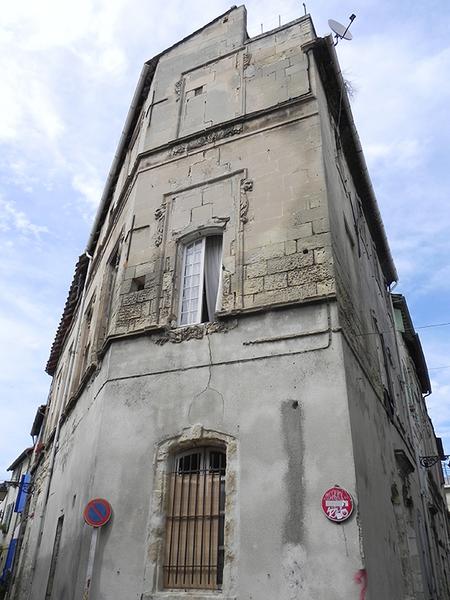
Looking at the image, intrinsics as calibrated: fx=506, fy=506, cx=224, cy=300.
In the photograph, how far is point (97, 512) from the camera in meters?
6.60

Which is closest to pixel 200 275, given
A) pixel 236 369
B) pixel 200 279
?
pixel 200 279

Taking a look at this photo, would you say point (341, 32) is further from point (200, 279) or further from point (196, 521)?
point (196, 521)

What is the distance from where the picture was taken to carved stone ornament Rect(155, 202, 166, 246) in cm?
905

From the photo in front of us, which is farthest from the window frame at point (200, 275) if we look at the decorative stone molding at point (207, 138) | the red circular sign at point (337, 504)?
the red circular sign at point (337, 504)

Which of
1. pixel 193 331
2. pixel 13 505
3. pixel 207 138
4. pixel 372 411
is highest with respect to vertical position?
pixel 207 138

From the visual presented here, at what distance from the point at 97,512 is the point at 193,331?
110 inches

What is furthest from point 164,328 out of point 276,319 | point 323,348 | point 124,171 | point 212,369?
point 124,171

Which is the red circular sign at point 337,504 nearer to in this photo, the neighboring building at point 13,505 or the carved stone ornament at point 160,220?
the carved stone ornament at point 160,220

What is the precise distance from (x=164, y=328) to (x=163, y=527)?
2.85 meters

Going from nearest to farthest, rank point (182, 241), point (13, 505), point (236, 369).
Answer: point (236, 369)
point (182, 241)
point (13, 505)

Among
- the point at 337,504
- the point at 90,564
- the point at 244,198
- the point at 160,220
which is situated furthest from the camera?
the point at 160,220

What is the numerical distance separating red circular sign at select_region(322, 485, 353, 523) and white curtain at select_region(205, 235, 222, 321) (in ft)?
10.6

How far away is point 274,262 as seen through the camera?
780cm

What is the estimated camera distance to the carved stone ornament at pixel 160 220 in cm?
905
